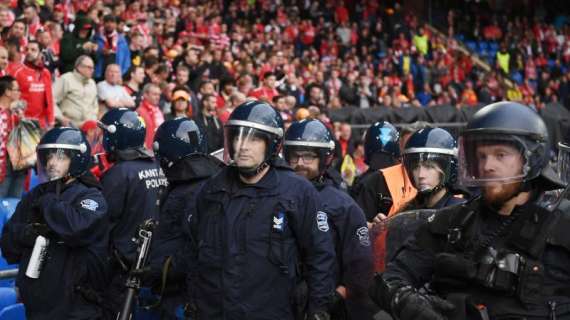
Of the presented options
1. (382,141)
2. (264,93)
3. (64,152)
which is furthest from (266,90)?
(64,152)

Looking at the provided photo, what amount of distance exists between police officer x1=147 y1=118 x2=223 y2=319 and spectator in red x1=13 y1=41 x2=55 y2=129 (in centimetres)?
556

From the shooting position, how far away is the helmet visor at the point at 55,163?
6.51 m

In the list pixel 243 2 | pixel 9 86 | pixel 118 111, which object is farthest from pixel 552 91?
pixel 118 111

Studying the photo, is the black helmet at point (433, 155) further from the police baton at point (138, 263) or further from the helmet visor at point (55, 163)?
the helmet visor at point (55, 163)

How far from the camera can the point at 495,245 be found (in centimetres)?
370

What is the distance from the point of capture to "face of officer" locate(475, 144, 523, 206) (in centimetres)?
374

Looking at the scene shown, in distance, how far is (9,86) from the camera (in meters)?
10.8

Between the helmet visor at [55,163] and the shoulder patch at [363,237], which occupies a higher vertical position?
the helmet visor at [55,163]

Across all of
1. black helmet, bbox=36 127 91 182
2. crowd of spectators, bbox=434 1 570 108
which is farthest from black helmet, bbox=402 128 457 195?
crowd of spectators, bbox=434 1 570 108

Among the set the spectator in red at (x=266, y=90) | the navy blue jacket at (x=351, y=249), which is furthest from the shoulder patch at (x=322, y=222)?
the spectator in red at (x=266, y=90)

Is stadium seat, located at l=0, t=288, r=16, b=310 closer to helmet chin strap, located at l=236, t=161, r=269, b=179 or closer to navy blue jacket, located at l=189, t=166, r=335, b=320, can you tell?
navy blue jacket, located at l=189, t=166, r=335, b=320

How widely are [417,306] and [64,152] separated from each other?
3.45 metres

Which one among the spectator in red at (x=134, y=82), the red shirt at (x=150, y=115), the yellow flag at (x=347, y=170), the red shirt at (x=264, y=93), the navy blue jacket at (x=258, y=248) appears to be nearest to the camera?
the navy blue jacket at (x=258, y=248)

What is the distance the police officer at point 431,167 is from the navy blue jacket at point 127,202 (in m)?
1.68
